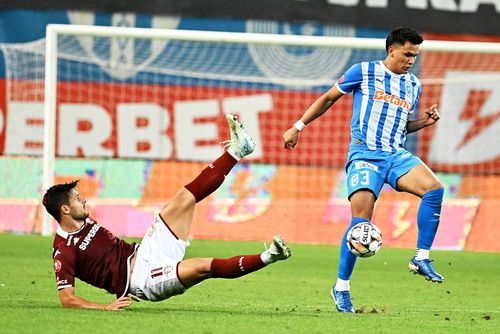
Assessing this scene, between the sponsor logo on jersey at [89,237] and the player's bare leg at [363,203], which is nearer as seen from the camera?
the sponsor logo on jersey at [89,237]

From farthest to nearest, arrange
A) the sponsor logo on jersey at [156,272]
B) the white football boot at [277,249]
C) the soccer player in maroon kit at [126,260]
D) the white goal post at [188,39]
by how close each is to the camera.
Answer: the white goal post at [188,39], the sponsor logo on jersey at [156,272], the soccer player in maroon kit at [126,260], the white football boot at [277,249]

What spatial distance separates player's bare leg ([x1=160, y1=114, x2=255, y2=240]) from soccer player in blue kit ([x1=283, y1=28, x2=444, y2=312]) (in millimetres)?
353

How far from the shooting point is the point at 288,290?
9586mm

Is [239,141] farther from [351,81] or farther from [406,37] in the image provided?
[406,37]

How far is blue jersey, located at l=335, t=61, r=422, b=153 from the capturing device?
26.1ft

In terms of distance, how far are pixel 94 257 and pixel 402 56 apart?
105 inches

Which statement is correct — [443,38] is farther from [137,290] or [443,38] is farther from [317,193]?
[137,290]

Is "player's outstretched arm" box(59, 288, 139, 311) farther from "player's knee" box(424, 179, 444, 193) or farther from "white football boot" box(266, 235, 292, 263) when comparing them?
"player's knee" box(424, 179, 444, 193)

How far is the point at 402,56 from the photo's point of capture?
7.92m

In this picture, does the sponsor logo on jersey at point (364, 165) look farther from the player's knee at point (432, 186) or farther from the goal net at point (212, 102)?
the goal net at point (212, 102)

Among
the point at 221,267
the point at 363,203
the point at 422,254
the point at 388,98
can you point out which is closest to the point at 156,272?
the point at 221,267

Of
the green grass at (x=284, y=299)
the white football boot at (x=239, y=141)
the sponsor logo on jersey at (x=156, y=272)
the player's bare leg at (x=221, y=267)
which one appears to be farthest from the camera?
the white football boot at (x=239, y=141)

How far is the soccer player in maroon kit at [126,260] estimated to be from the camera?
6.90 metres

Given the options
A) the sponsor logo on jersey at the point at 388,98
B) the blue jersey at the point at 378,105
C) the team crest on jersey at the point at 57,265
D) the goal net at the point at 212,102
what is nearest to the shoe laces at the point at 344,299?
the blue jersey at the point at 378,105
